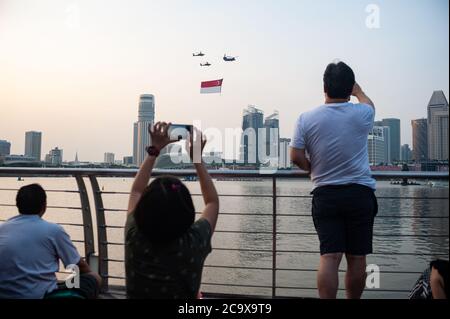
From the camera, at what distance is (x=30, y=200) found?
5.98 ft

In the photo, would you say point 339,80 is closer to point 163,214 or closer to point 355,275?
point 355,275

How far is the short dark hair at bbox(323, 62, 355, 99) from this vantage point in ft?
6.48

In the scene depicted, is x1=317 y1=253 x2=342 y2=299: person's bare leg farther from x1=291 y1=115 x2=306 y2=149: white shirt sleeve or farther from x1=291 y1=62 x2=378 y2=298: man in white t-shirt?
x1=291 y1=115 x2=306 y2=149: white shirt sleeve

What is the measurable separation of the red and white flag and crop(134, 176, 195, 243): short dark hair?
134cm

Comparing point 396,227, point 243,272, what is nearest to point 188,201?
point 243,272

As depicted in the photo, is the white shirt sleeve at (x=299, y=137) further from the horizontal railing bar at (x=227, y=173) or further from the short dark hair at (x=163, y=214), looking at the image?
the short dark hair at (x=163, y=214)

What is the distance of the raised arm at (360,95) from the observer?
6.78 ft

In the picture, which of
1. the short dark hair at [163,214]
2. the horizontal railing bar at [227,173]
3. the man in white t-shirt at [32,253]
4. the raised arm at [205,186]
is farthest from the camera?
the horizontal railing bar at [227,173]

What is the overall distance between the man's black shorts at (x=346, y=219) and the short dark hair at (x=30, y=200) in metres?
1.33

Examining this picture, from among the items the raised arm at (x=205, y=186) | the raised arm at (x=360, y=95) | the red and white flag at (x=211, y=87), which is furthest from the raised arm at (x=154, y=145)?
the raised arm at (x=360, y=95)

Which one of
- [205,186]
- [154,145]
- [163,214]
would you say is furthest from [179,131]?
[163,214]

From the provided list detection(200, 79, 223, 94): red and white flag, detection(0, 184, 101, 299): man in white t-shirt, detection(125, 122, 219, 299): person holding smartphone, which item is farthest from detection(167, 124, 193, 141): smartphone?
detection(200, 79, 223, 94): red and white flag
